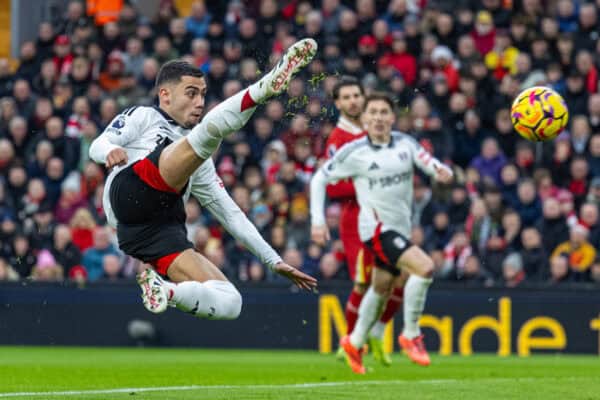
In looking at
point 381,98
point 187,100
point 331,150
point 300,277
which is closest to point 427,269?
point 381,98

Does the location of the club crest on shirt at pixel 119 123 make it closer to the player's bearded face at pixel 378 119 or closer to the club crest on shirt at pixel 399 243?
the club crest on shirt at pixel 399 243

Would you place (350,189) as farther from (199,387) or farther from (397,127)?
(397,127)

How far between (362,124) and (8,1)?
1297 centimetres

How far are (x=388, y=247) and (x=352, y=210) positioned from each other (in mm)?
1470

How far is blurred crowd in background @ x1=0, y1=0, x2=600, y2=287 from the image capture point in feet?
55.4

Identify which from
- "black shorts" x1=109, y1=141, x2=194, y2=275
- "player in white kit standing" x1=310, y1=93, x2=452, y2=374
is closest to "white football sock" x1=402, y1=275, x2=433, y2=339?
"player in white kit standing" x1=310, y1=93, x2=452, y2=374

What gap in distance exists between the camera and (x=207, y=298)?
8453 mm

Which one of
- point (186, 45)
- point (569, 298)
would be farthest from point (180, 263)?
point (186, 45)

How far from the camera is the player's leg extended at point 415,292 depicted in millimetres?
12031

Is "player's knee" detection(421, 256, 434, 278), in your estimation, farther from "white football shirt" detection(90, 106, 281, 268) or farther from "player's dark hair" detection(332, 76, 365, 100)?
"white football shirt" detection(90, 106, 281, 268)

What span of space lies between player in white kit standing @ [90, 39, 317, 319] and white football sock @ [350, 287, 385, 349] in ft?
10.4

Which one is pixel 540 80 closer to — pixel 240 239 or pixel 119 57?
pixel 119 57

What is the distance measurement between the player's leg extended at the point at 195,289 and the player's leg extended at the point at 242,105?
795 millimetres

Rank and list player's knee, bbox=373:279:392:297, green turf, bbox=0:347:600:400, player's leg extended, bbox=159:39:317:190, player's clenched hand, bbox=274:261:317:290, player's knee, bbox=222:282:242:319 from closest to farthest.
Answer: player's leg extended, bbox=159:39:317:190
player's knee, bbox=222:282:242:319
player's clenched hand, bbox=274:261:317:290
green turf, bbox=0:347:600:400
player's knee, bbox=373:279:392:297
